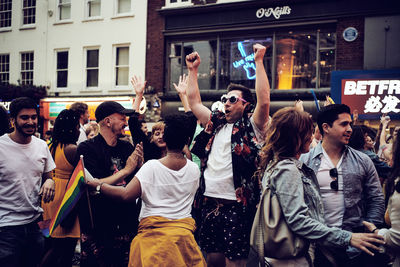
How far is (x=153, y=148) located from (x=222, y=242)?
165 centimetres

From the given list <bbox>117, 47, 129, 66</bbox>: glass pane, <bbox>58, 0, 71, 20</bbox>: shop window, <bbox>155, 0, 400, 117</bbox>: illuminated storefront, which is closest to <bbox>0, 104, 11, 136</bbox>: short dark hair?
<bbox>155, 0, 400, 117</bbox>: illuminated storefront

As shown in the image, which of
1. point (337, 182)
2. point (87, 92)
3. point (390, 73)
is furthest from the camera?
point (87, 92)

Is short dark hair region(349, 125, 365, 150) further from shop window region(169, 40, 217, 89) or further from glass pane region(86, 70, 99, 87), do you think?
glass pane region(86, 70, 99, 87)

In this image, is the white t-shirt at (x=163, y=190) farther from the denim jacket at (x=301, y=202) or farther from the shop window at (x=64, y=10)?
the shop window at (x=64, y=10)

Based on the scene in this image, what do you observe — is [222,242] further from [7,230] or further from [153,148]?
[7,230]

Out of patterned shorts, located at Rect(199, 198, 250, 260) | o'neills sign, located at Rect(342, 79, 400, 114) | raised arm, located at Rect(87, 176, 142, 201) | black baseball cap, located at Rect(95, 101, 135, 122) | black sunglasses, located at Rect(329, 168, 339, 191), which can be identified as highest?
o'neills sign, located at Rect(342, 79, 400, 114)

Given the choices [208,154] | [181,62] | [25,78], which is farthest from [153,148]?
[25,78]

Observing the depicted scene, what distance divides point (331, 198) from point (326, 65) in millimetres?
13672

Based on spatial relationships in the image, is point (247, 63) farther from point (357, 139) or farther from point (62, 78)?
point (357, 139)

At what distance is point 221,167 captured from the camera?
432cm

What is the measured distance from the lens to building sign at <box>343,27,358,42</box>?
51.9ft

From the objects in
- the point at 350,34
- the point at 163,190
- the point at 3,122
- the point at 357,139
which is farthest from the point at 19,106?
the point at 350,34

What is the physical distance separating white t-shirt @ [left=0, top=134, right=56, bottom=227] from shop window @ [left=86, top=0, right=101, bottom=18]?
18457 mm

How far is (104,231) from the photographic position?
4.35 metres
